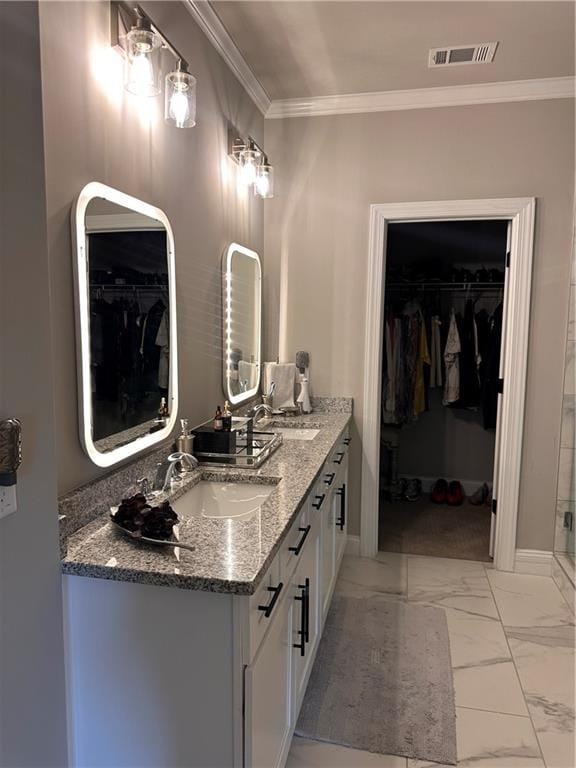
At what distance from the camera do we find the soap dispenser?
7.12ft

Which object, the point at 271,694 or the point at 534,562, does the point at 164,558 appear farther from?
the point at 534,562

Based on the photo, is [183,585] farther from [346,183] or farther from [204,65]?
[346,183]

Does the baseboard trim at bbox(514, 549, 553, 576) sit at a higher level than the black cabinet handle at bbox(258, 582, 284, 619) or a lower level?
lower

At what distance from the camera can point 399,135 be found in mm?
3332

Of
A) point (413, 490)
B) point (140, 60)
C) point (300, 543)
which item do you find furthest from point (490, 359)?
point (140, 60)

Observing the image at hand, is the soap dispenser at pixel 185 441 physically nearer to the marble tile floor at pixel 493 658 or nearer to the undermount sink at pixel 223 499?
the undermount sink at pixel 223 499

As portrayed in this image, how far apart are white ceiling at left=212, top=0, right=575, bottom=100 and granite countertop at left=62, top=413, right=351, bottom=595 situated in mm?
2030

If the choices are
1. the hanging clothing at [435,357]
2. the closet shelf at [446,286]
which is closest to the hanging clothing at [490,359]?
the closet shelf at [446,286]

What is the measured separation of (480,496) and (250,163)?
3.30 meters

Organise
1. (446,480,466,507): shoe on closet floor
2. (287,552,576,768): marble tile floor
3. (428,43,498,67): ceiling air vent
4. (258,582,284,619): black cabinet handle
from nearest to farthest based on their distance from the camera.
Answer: (258,582,284,619): black cabinet handle < (287,552,576,768): marble tile floor < (428,43,498,67): ceiling air vent < (446,480,466,507): shoe on closet floor

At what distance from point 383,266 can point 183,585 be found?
2.58 meters

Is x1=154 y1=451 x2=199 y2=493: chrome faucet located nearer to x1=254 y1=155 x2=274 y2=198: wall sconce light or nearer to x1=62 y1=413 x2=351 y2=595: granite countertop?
x1=62 y1=413 x2=351 y2=595: granite countertop

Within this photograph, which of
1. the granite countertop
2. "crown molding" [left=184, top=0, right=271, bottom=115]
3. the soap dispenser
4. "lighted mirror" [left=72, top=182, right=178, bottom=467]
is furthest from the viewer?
"crown molding" [left=184, top=0, right=271, bottom=115]

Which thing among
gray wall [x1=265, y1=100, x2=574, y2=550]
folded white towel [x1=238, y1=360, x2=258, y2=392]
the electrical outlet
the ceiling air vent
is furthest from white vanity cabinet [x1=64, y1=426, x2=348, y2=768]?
the ceiling air vent
